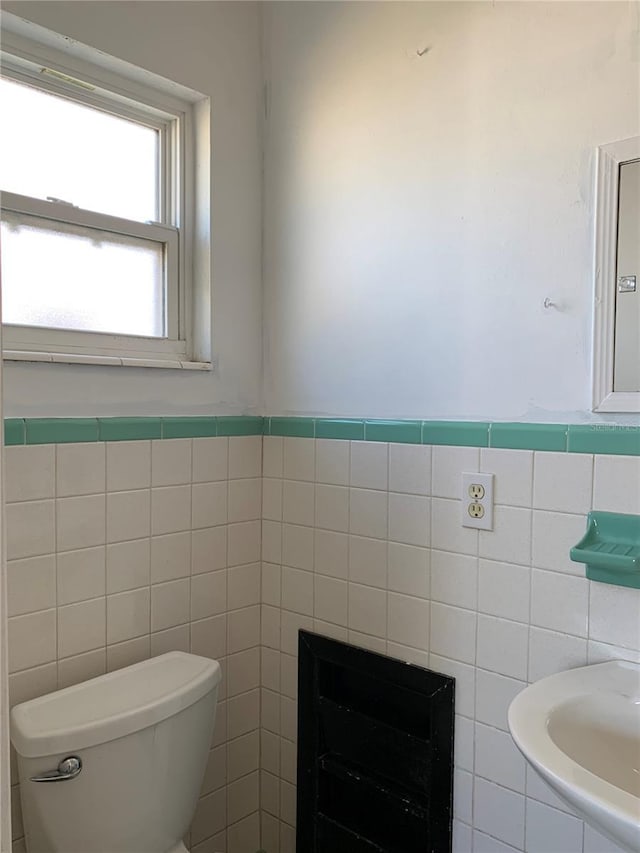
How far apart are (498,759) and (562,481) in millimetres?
619

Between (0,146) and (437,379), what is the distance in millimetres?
1090

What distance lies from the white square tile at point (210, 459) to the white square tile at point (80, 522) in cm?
28

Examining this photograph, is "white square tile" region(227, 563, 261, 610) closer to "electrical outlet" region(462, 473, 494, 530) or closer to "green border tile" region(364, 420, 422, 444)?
"green border tile" region(364, 420, 422, 444)

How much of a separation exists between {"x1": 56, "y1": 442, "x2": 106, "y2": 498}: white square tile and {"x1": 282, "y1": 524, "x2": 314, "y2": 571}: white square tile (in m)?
0.54

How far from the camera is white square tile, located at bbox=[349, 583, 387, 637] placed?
157cm

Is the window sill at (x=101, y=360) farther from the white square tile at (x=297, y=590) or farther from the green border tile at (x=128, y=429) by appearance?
the white square tile at (x=297, y=590)

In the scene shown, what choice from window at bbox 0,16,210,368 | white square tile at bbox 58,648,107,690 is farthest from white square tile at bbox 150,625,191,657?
window at bbox 0,16,210,368

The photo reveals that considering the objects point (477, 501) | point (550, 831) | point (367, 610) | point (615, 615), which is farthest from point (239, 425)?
point (550, 831)

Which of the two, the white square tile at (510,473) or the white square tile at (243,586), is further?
the white square tile at (243,586)

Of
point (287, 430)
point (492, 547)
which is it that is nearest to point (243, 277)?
point (287, 430)

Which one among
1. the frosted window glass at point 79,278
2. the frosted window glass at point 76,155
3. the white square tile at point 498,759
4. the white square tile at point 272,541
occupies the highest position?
the frosted window glass at point 76,155

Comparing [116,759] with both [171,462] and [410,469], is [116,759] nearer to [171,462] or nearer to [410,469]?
[171,462]

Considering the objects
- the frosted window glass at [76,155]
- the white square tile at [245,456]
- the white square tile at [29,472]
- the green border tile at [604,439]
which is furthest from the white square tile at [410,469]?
the frosted window glass at [76,155]

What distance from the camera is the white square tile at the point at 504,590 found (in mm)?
1326
